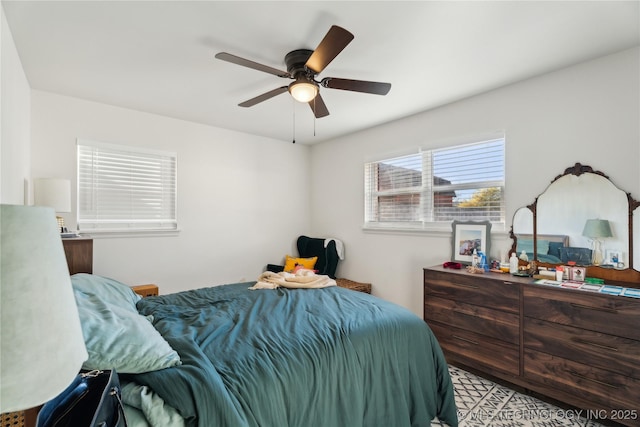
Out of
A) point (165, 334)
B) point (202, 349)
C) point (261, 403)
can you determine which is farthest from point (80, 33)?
point (261, 403)

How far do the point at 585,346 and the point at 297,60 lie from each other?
2805 millimetres

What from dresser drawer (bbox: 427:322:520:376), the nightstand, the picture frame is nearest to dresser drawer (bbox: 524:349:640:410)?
dresser drawer (bbox: 427:322:520:376)

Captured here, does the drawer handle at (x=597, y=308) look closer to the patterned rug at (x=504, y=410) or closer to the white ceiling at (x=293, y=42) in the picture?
the patterned rug at (x=504, y=410)

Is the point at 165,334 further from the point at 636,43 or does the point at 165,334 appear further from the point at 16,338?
the point at 636,43

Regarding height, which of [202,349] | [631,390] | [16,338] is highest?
[16,338]

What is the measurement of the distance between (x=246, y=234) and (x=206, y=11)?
299 centimetres

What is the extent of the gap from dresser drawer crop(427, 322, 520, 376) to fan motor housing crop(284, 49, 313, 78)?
2.52m

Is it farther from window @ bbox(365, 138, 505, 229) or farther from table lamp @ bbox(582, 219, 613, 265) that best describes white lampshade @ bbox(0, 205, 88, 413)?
window @ bbox(365, 138, 505, 229)

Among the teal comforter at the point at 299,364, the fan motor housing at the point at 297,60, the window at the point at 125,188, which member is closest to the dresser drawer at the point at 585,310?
the teal comforter at the point at 299,364

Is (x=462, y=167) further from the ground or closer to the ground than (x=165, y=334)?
further from the ground

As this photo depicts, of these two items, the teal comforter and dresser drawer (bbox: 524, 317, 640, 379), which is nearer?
the teal comforter

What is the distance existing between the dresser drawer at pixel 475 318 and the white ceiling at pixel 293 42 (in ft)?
6.57

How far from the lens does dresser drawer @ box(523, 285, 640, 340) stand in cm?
188

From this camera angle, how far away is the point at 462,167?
10.6 ft
